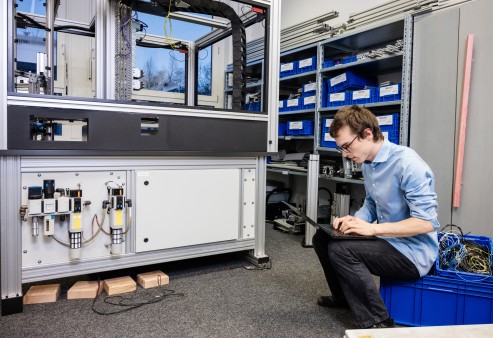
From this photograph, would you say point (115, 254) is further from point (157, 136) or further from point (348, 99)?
point (348, 99)

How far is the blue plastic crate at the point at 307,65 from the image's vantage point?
3496 millimetres

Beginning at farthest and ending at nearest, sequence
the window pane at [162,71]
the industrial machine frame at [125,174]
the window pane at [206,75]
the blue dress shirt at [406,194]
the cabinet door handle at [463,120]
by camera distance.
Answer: the window pane at [206,75] → the window pane at [162,71] → the cabinet door handle at [463,120] → the industrial machine frame at [125,174] → the blue dress shirt at [406,194]

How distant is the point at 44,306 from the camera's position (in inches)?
68.1

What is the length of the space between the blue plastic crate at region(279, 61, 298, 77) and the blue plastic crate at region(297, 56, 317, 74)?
6 centimetres

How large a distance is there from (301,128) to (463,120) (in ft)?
5.35

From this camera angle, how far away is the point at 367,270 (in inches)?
55.7

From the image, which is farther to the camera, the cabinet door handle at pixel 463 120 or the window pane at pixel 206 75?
the window pane at pixel 206 75

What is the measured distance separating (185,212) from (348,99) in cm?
186

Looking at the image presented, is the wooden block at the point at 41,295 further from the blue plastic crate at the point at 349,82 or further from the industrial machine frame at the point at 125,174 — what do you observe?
the blue plastic crate at the point at 349,82

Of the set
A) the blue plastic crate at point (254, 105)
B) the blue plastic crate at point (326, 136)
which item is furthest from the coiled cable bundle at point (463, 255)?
the blue plastic crate at point (254, 105)

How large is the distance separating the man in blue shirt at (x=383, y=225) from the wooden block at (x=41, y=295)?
143 centimetres

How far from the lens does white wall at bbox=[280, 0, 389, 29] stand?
11.6 feet

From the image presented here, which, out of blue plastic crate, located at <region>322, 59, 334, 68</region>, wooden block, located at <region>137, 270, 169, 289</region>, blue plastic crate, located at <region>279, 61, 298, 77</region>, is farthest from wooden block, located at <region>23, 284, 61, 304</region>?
blue plastic crate, located at <region>279, 61, 298, 77</region>

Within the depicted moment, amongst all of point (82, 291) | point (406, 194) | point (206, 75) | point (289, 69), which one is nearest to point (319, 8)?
point (289, 69)
